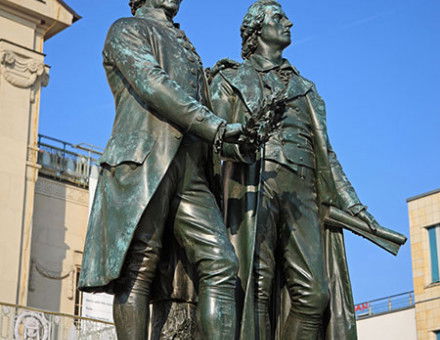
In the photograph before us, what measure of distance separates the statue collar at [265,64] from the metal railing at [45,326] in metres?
17.7

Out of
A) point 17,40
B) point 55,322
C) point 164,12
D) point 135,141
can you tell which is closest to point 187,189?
point 135,141

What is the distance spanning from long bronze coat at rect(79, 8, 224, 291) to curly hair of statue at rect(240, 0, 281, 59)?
1.32 m

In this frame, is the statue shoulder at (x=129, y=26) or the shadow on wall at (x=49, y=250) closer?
the statue shoulder at (x=129, y=26)

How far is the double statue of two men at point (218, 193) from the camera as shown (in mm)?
6969

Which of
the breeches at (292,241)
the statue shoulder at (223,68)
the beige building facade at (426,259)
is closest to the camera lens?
the breeches at (292,241)

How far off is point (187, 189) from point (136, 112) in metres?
0.63

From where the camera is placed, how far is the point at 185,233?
7125 millimetres

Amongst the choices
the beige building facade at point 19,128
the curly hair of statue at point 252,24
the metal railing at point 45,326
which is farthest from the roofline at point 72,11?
the curly hair of statue at point 252,24

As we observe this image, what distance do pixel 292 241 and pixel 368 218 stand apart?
66 cm

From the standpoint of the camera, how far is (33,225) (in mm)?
30719

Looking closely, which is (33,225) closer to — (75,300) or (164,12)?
(75,300)

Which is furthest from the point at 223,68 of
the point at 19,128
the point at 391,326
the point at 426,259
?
the point at 391,326

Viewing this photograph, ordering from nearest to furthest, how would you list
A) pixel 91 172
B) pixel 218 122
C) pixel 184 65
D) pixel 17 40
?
1. pixel 218 122
2. pixel 184 65
3. pixel 17 40
4. pixel 91 172

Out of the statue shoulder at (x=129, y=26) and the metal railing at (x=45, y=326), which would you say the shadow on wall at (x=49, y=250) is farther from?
the statue shoulder at (x=129, y=26)
